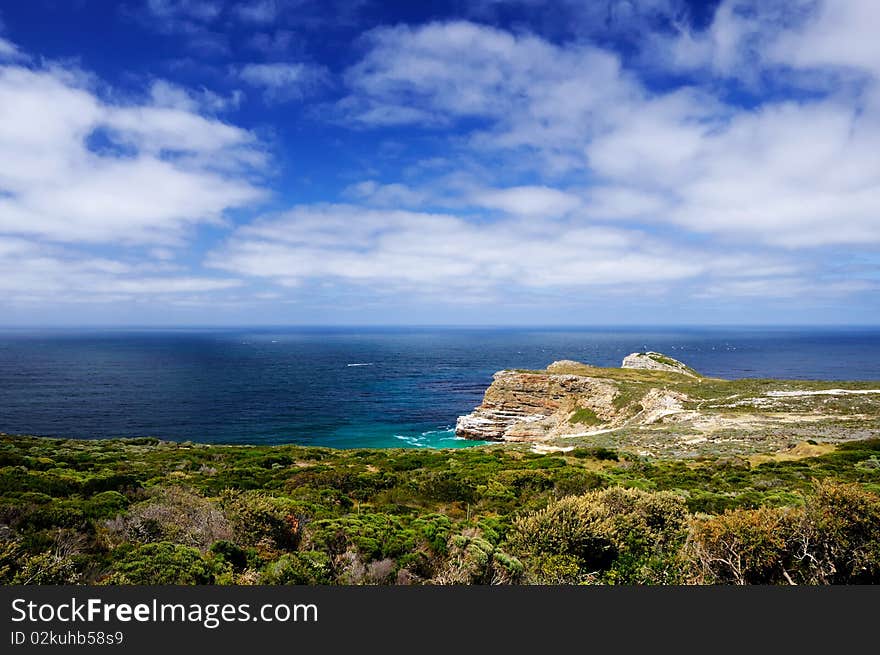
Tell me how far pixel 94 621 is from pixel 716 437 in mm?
37006

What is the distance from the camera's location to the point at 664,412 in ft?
147

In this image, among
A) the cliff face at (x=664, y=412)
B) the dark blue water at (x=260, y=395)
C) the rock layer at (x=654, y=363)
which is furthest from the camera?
the rock layer at (x=654, y=363)

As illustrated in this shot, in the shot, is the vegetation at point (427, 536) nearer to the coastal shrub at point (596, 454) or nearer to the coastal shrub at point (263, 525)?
the coastal shrub at point (263, 525)

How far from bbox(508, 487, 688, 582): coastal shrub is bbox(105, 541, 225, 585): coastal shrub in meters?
6.57

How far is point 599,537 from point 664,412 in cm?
4127

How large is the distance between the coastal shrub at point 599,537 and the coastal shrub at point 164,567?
657 centimetres

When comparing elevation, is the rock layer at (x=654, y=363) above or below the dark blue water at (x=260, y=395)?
above

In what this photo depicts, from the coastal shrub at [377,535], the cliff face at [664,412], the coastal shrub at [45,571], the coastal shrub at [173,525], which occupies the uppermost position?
the coastal shrub at [45,571]

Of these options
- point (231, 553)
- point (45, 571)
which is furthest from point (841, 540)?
point (45, 571)

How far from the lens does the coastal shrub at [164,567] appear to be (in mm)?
7660

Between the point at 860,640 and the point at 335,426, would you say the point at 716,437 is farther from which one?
the point at 335,426

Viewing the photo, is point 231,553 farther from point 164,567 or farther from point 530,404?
point 530,404

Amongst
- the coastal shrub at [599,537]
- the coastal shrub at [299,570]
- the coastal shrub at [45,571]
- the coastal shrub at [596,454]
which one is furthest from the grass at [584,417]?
the coastal shrub at [45,571]

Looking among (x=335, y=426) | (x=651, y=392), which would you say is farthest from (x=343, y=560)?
(x=335, y=426)
